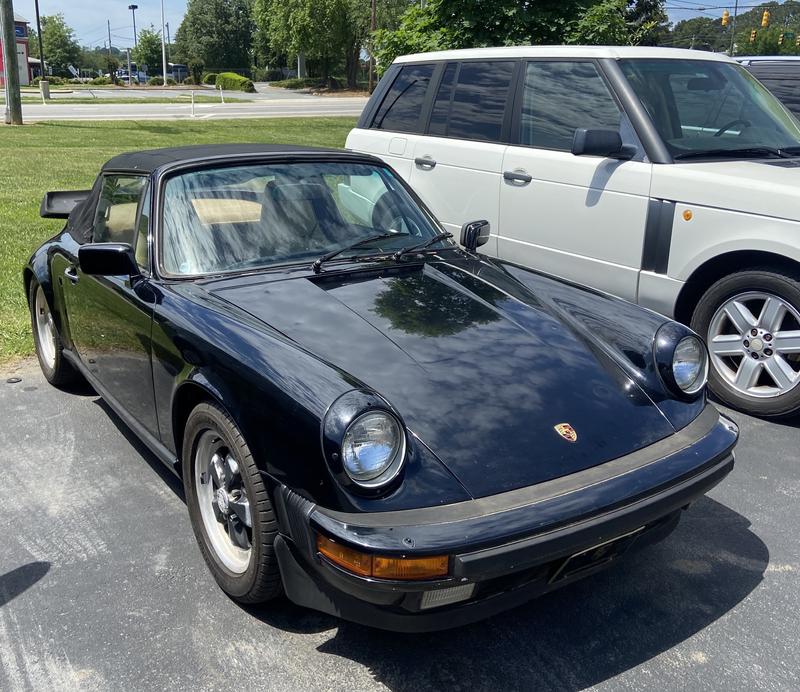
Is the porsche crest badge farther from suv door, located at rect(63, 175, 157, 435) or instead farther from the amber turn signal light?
suv door, located at rect(63, 175, 157, 435)

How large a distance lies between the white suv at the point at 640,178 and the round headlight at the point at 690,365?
1.45 meters

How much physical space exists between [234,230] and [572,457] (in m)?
1.81

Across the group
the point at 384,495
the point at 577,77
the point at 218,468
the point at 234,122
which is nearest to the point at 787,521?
the point at 384,495

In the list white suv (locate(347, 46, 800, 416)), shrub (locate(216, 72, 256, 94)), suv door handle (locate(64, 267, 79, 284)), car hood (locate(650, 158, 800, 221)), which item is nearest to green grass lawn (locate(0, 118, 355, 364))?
suv door handle (locate(64, 267, 79, 284))

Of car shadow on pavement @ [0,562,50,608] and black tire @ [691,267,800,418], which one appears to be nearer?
car shadow on pavement @ [0,562,50,608]

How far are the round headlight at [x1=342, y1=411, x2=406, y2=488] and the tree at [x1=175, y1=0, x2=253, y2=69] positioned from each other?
85.1 m

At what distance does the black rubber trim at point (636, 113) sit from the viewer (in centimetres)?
478

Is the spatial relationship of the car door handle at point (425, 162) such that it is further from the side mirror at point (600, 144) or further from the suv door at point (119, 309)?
the suv door at point (119, 309)

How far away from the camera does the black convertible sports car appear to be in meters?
2.27

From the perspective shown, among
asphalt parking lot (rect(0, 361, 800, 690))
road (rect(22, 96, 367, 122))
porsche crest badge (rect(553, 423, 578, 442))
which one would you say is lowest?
asphalt parking lot (rect(0, 361, 800, 690))

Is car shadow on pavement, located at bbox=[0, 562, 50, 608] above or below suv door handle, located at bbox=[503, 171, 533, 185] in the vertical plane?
below

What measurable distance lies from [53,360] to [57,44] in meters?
103

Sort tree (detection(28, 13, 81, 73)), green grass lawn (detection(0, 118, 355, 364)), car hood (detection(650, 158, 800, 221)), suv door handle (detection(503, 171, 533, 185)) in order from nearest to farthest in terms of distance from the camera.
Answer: car hood (detection(650, 158, 800, 221)) < suv door handle (detection(503, 171, 533, 185)) < green grass lawn (detection(0, 118, 355, 364)) < tree (detection(28, 13, 81, 73))

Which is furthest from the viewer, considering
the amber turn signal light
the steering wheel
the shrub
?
the shrub
